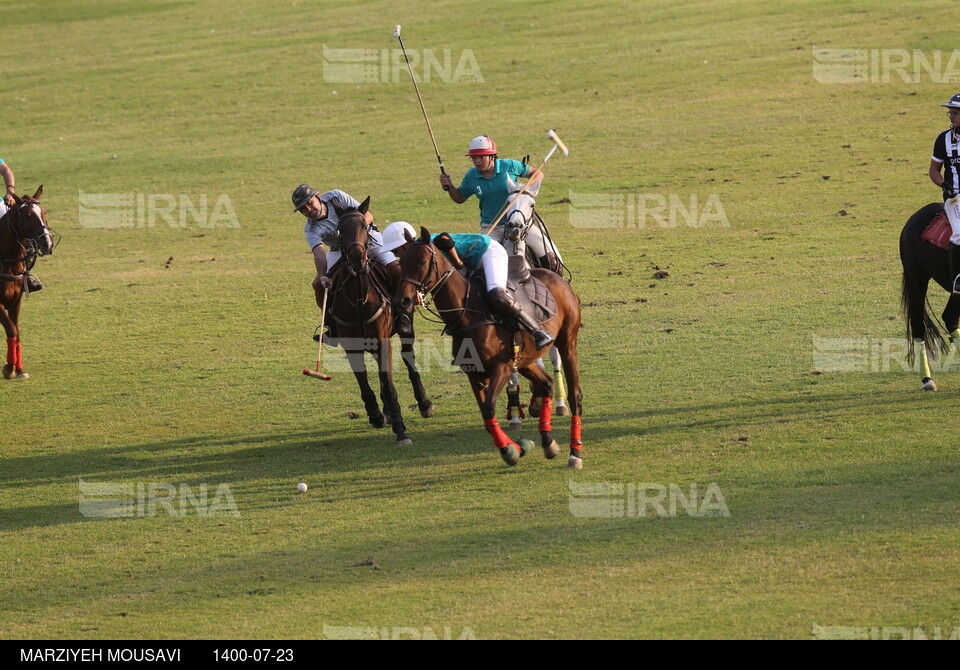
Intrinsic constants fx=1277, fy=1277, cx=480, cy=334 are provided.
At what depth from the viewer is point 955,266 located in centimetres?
1441

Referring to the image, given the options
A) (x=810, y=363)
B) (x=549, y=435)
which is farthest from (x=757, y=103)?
(x=549, y=435)

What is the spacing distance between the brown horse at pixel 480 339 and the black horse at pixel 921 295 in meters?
4.58

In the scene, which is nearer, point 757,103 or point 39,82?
point 757,103

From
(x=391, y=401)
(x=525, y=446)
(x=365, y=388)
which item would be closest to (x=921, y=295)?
(x=525, y=446)

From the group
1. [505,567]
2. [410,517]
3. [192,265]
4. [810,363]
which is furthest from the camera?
[192,265]

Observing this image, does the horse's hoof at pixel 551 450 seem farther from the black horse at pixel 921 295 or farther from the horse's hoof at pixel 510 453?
the black horse at pixel 921 295

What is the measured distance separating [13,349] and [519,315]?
8931 millimetres

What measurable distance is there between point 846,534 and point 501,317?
3950 millimetres

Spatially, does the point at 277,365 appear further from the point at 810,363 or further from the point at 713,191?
the point at 713,191

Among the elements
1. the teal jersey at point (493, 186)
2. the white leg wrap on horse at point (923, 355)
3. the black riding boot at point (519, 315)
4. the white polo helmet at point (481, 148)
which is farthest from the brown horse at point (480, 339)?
the white leg wrap on horse at point (923, 355)

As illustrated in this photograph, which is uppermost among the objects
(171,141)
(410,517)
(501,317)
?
(501,317)

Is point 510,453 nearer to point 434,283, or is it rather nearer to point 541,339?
point 541,339

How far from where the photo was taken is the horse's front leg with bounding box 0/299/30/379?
18.0 m

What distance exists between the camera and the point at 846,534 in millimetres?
10656
